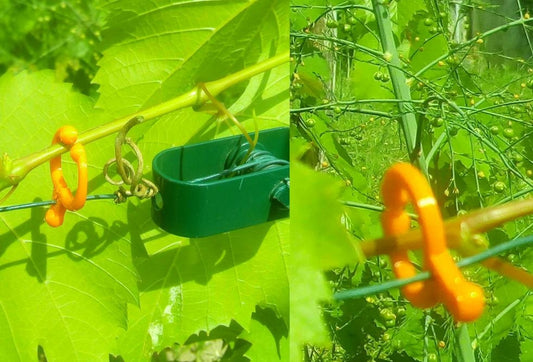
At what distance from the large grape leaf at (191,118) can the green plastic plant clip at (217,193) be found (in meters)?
0.03

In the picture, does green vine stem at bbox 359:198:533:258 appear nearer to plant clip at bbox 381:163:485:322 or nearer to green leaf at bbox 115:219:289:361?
plant clip at bbox 381:163:485:322

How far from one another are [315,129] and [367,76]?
3 cm

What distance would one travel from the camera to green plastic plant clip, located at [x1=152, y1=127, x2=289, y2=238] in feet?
1.12

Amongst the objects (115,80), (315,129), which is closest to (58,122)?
(115,80)

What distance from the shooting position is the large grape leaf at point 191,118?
1.30ft

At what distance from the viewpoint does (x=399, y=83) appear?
31 centimetres

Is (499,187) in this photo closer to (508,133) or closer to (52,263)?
(508,133)

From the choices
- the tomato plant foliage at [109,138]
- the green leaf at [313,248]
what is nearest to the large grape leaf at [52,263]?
the tomato plant foliage at [109,138]

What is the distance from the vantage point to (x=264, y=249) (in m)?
0.44

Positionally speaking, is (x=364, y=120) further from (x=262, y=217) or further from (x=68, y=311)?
(x=68, y=311)

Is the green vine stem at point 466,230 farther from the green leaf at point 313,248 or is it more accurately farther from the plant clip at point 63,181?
the plant clip at point 63,181

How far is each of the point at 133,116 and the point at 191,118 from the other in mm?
52

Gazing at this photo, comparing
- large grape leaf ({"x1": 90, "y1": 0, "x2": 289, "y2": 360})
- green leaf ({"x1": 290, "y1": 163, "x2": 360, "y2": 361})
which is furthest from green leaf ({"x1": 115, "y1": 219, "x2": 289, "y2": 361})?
green leaf ({"x1": 290, "y1": 163, "x2": 360, "y2": 361})

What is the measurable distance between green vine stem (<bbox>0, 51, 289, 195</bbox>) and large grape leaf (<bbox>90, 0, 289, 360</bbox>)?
16 mm
